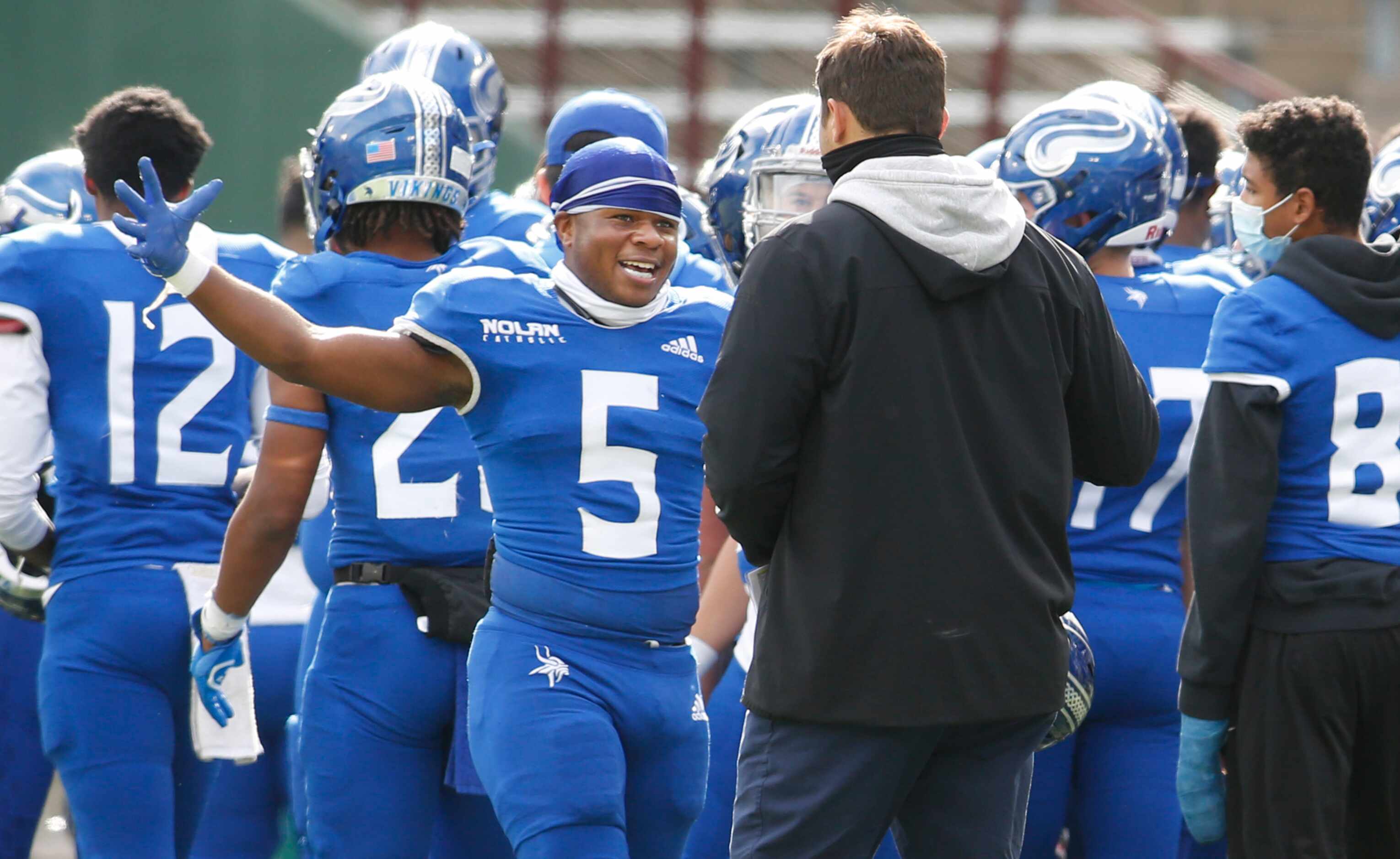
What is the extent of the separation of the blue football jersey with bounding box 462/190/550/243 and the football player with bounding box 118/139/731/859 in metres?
1.49

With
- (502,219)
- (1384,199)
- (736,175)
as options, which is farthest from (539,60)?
(1384,199)

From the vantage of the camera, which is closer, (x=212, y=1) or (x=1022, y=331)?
(x=1022, y=331)

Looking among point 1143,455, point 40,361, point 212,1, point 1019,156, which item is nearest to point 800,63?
point 212,1

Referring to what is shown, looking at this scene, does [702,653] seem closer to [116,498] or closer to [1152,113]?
[116,498]

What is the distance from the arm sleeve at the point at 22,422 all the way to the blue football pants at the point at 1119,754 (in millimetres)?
2549

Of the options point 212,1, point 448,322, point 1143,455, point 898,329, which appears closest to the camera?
point 898,329

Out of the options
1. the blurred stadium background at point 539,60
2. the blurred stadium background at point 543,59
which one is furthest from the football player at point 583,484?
the blurred stadium background at point 543,59

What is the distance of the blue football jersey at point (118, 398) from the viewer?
4391mm

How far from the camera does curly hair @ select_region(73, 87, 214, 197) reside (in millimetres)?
4691

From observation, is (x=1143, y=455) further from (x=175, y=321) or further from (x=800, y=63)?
(x=800, y=63)

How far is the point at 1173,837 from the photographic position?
4.28 metres

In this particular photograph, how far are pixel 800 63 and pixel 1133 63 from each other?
2.31 metres

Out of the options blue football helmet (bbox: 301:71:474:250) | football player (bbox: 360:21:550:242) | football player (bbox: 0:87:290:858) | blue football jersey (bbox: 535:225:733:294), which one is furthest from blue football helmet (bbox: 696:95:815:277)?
football player (bbox: 0:87:290:858)

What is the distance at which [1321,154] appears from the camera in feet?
13.3
